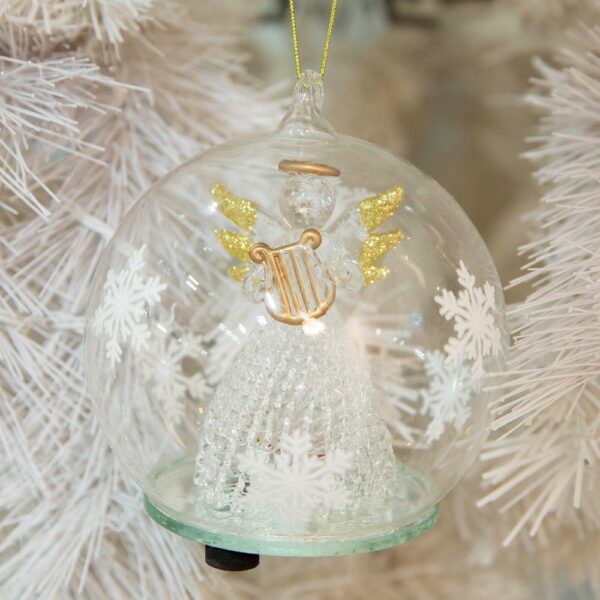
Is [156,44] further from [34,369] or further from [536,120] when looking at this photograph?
[536,120]

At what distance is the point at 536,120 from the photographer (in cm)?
88

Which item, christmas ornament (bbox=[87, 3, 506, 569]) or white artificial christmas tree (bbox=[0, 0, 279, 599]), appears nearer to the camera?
christmas ornament (bbox=[87, 3, 506, 569])

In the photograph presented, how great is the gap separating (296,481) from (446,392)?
0.37 feet

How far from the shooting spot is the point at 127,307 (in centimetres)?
50

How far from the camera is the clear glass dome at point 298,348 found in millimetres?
478

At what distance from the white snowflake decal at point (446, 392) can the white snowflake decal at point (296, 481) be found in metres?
0.08

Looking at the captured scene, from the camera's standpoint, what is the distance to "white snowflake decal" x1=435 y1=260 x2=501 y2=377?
499 millimetres

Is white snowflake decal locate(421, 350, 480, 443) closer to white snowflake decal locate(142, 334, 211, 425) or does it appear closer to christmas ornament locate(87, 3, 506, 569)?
christmas ornament locate(87, 3, 506, 569)

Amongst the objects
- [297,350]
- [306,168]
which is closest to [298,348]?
[297,350]

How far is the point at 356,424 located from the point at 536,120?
502mm

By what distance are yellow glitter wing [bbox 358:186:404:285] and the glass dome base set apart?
12 cm

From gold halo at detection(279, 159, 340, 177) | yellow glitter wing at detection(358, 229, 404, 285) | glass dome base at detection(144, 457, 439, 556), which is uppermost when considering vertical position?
gold halo at detection(279, 159, 340, 177)

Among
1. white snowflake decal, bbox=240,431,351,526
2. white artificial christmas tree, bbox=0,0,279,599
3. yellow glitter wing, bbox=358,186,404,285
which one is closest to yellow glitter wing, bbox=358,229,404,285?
yellow glitter wing, bbox=358,186,404,285

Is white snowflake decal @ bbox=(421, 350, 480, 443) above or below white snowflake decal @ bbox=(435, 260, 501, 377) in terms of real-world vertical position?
below
